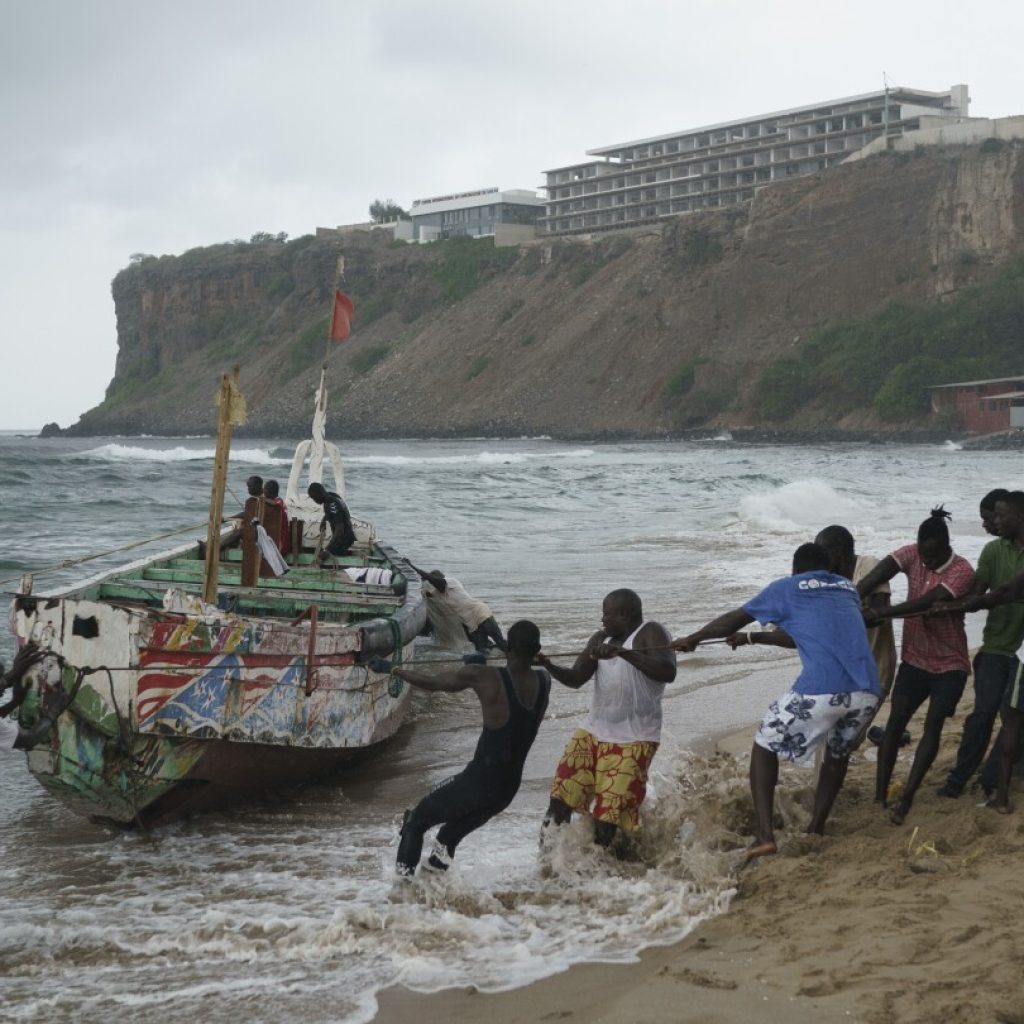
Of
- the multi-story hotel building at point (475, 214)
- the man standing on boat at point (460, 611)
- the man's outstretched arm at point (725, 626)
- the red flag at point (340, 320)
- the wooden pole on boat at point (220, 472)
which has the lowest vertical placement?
the man standing on boat at point (460, 611)

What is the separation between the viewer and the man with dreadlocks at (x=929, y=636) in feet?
19.6

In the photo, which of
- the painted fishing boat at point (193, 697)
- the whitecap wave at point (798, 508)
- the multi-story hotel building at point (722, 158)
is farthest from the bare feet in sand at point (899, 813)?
the multi-story hotel building at point (722, 158)

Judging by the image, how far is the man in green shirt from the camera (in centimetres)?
593

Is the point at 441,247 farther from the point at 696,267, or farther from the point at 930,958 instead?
the point at 930,958

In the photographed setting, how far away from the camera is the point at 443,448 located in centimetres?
7838

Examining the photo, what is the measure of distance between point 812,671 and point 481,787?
145cm

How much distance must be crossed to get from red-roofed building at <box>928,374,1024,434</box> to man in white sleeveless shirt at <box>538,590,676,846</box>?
65.4 m

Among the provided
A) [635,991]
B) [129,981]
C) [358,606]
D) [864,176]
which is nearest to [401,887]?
[129,981]

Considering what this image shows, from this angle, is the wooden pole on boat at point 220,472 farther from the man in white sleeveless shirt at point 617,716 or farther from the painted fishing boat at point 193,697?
the man in white sleeveless shirt at point 617,716

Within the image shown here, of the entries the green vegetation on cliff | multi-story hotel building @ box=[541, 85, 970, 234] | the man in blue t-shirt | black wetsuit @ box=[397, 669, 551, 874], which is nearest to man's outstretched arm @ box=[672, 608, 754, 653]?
the man in blue t-shirt

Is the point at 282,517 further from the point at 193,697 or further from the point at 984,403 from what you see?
the point at 984,403

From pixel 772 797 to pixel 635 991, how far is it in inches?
57.4

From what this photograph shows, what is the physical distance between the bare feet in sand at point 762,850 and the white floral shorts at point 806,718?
366 millimetres

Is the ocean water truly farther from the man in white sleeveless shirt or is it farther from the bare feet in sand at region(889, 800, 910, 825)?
the bare feet in sand at region(889, 800, 910, 825)
